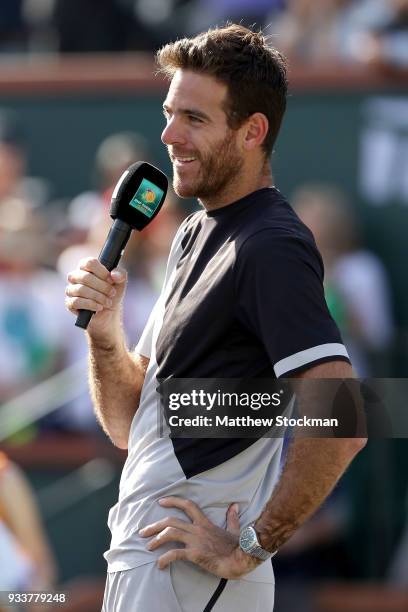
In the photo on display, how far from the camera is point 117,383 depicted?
11.6ft

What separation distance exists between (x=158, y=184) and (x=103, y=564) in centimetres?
387

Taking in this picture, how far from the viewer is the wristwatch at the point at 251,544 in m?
3.09

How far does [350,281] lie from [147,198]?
4.17 metres

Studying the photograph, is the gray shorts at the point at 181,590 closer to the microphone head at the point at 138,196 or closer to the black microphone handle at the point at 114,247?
the black microphone handle at the point at 114,247

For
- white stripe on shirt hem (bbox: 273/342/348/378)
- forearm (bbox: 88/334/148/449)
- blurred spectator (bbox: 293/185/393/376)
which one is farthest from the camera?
blurred spectator (bbox: 293/185/393/376)

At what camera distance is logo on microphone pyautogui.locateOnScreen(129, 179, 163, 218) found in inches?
132

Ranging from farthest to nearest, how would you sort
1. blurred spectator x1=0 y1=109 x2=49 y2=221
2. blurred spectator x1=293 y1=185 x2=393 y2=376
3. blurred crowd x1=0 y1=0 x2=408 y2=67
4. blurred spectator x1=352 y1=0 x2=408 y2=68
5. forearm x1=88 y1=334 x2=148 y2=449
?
blurred crowd x1=0 y1=0 x2=408 y2=67 → blurred spectator x1=352 y1=0 x2=408 y2=68 → blurred spectator x1=0 y1=109 x2=49 y2=221 → blurred spectator x1=293 y1=185 x2=393 y2=376 → forearm x1=88 y1=334 x2=148 y2=449

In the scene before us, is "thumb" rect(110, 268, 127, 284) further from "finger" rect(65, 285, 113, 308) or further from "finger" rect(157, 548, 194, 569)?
"finger" rect(157, 548, 194, 569)

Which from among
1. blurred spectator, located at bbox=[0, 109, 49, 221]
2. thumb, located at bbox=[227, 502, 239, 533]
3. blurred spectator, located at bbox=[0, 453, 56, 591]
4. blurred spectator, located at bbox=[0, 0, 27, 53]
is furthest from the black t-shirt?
blurred spectator, located at bbox=[0, 0, 27, 53]

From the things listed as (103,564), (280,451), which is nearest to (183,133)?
(280,451)

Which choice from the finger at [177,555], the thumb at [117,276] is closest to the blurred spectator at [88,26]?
the thumb at [117,276]

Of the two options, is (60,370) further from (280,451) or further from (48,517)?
(280,451)

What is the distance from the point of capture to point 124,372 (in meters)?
3.54

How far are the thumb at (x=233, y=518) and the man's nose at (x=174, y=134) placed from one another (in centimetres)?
93
